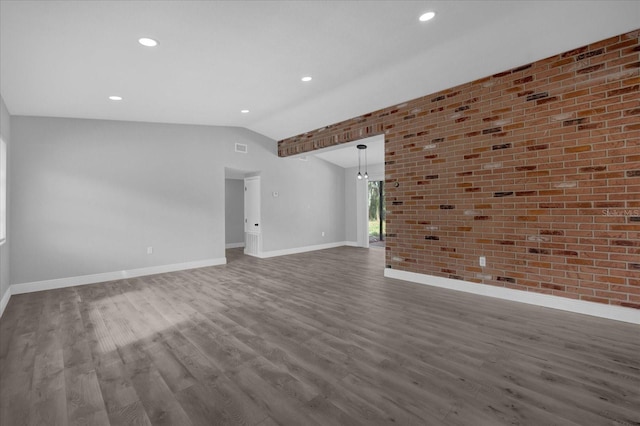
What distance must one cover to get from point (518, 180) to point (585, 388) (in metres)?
2.40

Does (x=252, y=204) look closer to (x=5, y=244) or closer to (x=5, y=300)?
(x=5, y=244)

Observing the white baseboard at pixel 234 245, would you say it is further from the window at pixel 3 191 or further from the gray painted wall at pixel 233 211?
the window at pixel 3 191

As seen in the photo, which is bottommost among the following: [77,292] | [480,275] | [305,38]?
[77,292]

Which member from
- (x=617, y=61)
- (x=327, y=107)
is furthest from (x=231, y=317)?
(x=617, y=61)

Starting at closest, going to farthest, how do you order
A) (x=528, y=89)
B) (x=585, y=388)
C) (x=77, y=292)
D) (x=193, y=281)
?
(x=585, y=388) < (x=528, y=89) < (x=77, y=292) < (x=193, y=281)

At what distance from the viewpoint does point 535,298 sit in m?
3.46

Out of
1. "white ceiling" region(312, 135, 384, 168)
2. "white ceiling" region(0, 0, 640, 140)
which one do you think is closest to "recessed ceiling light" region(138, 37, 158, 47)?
"white ceiling" region(0, 0, 640, 140)

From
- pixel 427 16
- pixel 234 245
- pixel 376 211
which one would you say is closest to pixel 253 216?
pixel 234 245

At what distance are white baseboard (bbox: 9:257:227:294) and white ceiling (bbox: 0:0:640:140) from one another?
2555mm

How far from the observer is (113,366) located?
2225 millimetres

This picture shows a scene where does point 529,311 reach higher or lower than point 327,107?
lower

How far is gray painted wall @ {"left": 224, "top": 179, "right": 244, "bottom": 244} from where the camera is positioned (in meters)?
9.05

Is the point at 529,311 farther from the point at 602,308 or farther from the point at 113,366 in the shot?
the point at 113,366

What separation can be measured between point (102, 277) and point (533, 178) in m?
6.52
